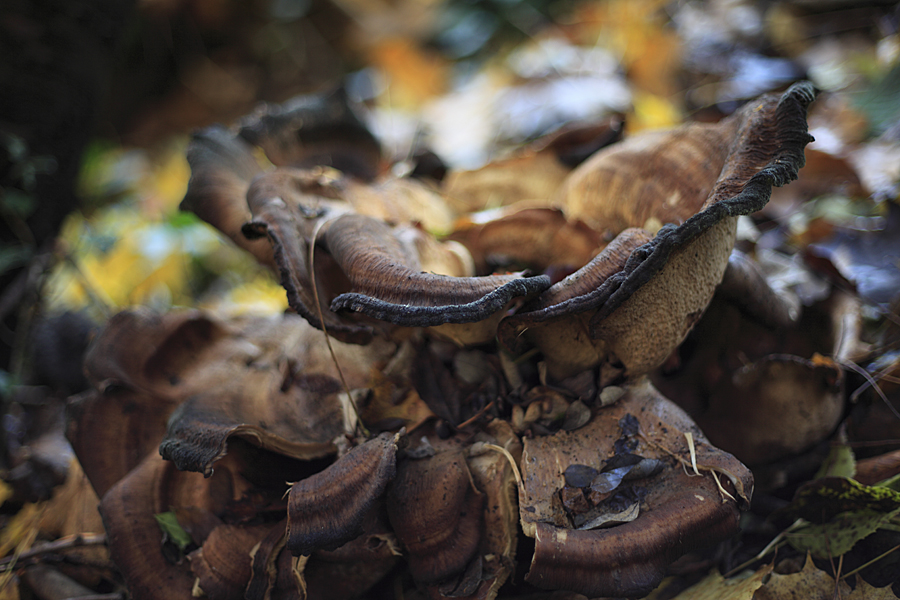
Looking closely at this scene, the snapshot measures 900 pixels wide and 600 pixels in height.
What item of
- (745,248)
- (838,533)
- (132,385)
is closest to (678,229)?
(838,533)

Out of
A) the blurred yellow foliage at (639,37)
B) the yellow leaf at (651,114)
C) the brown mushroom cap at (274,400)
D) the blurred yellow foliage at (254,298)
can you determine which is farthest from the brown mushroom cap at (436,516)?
the blurred yellow foliage at (639,37)

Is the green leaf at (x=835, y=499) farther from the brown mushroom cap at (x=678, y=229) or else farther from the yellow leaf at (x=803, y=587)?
the brown mushroom cap at (x=678, y=229)

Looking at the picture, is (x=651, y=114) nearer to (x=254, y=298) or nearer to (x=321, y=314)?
(x=254, y=298)

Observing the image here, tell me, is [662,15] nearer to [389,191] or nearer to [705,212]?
[389,191]

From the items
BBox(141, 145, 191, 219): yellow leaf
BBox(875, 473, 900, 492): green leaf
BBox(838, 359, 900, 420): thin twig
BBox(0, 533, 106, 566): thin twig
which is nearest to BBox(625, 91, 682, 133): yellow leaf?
BBox(838, 359, 900, 420): thin twig

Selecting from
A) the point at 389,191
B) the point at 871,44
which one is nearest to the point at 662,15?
the point at 871,44

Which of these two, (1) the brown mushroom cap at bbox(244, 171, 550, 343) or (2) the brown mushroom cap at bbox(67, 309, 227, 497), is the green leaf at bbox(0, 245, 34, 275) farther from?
(1) the brown mushroom cap at bbox(244, 171, 550, 343)
